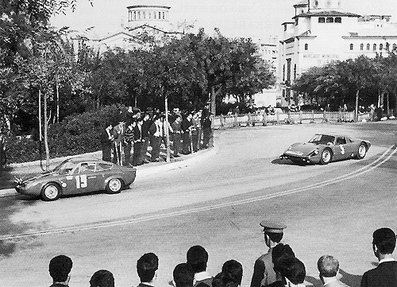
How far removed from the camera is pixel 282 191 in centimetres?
2130

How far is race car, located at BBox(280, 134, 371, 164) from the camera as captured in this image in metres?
27.2

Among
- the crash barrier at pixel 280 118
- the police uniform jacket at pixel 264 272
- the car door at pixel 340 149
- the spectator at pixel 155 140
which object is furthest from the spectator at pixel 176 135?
the police uniform jacket at pixel 264 272

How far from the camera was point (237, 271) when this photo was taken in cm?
755

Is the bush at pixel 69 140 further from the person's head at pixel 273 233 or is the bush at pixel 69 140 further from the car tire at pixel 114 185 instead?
the person's head at pixel 273 233

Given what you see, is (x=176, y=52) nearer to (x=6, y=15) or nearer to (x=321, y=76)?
(x=6, y=15)

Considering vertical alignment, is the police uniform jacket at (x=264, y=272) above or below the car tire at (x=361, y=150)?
above

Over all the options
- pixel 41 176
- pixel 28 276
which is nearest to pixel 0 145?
pixel 41 176

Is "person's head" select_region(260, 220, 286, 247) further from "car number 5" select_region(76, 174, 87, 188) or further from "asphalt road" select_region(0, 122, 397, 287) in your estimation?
"car number 5" select_region(76, 174, 87, 188)

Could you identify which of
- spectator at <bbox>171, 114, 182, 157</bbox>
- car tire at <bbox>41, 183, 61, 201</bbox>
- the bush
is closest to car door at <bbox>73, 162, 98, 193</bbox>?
car tire at <bbox>41, 183, 61, 201</bbox>

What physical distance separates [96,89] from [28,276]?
35.3 metres

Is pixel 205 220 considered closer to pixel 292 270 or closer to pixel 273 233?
pixel 273 233

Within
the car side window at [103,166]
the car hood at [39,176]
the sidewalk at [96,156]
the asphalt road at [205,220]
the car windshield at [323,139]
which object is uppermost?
the car windshield at [323,139]

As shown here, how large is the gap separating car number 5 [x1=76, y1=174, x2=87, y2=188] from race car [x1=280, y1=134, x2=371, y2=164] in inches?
397

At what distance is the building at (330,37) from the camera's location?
125 m
